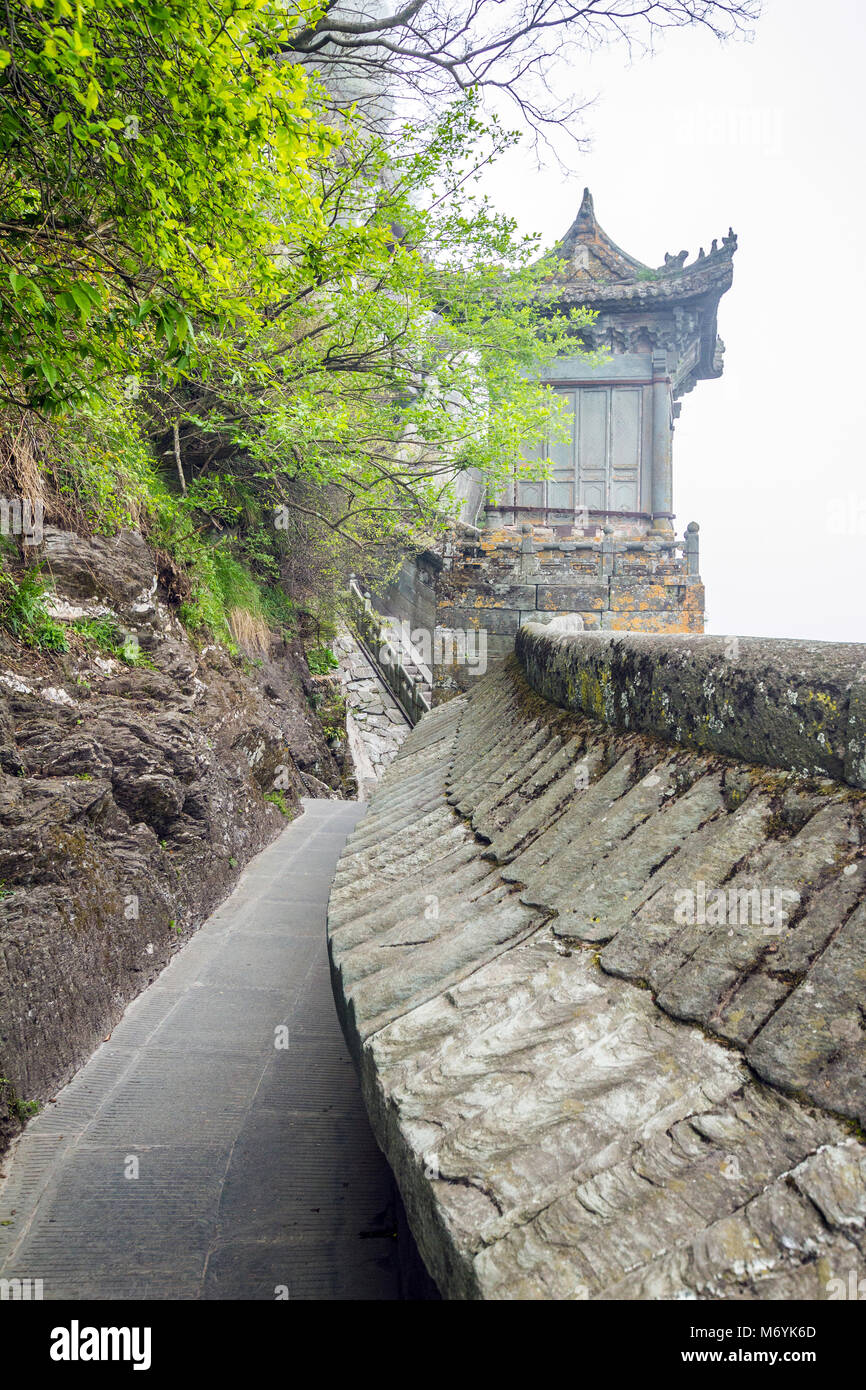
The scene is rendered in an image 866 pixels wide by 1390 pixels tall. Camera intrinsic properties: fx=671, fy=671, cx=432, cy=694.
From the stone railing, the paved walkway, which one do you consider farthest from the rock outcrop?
the stone railing

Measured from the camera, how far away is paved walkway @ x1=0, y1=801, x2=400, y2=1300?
2137mm

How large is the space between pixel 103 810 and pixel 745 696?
3.56m

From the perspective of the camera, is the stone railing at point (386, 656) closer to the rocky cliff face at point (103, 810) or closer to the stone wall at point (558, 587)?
the stone wall at point (558, 587)

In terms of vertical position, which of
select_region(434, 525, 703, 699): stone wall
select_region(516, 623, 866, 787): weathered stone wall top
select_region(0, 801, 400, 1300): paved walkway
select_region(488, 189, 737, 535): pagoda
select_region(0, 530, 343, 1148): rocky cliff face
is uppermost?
select_region(488, 189, 737, 535): pagoda

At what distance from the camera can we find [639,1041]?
3.27 feet

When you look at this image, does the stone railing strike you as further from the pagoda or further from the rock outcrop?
the rock outcrop

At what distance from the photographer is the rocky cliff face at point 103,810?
295 cm

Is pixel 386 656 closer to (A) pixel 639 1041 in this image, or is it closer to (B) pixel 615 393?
(B) pixel 615 393

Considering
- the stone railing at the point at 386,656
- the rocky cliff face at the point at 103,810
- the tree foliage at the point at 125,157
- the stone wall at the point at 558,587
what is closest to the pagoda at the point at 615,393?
the stone wall at the point at 558,587

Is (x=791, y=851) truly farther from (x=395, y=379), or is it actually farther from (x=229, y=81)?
(x=395, y=379)

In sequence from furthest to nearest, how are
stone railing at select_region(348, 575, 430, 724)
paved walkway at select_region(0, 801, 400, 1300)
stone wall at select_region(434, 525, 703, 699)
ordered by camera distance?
stone railing at select_region(348, 575, 430, 724) < stone wall at select_region(434, 525, 703, 699) < paved walkway at select_region(0, 801, 400, 1300)

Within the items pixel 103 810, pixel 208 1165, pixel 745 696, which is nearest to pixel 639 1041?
pixel 745 696

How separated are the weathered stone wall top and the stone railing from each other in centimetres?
969

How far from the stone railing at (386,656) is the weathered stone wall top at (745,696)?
31.8 ft
